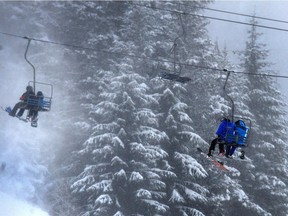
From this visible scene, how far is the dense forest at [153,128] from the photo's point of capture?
22.9 meters

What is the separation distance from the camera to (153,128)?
2420cm

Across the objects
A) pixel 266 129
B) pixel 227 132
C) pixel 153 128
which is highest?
pixel 266 129

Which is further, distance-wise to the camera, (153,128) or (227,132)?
(153,128)

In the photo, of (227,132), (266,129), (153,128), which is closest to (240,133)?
(227,132)

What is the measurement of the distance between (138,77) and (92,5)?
16234mm

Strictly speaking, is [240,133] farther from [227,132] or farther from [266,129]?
[266,129]

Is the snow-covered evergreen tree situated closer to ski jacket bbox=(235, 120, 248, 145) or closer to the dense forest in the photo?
the dense forest

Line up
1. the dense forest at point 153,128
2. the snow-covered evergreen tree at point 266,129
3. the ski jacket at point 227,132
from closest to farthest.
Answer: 1. the ski jacket at point 227,132
2. the dense forest at point 153,128
3. the snow-covered evergreen tree at point 266,129

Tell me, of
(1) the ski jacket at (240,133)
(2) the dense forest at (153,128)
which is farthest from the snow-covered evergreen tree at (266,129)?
(1) the ski jacket at (240,133)

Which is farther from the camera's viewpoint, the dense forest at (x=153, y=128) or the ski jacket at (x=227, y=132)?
the dense forest at (x=153, y=128)

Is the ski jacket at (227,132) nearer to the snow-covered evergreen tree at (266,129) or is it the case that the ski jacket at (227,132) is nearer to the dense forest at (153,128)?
the dense forest at (153,128)

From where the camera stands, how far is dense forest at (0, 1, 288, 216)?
2291cm

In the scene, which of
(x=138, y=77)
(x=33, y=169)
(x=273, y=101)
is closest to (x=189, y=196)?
(x=138, y=77)

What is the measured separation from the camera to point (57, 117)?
29641 millimetres
